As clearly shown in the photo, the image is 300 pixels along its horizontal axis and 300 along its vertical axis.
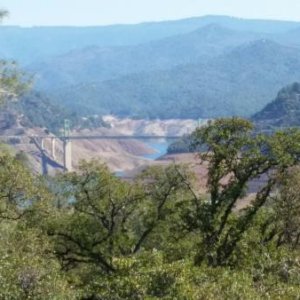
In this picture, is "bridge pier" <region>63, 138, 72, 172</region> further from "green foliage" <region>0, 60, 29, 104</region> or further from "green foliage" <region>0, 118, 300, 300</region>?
"green foliage" <region>0, 60, 29, 104</region>

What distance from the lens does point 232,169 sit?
16750mm

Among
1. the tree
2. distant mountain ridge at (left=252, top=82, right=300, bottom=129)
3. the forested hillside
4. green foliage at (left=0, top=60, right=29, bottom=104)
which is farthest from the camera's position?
the forested hillside

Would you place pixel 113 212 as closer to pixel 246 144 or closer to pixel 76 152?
pixel 246 144

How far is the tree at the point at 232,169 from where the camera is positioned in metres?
16.3

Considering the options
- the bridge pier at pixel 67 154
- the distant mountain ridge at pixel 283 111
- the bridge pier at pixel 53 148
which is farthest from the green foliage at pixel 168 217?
the bridge pier at pixel 53 148

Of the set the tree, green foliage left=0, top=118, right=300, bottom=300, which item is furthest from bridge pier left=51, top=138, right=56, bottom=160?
the tree

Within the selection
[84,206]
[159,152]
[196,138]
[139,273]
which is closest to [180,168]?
[196,138]

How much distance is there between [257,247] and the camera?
51.5 ft

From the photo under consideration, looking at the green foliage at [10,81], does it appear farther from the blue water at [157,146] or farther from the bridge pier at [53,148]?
the blue water at [157,146]

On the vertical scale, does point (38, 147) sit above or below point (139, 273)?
below

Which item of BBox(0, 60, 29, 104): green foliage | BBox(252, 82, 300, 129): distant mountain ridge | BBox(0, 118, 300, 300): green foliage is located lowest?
BBox(252, 82, 300, 129): distant mountain ridge

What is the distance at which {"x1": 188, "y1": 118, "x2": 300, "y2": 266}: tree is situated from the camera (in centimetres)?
1631

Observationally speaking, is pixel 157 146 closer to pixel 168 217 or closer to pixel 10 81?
pixel 168 217

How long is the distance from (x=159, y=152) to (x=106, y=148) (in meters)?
14.9
